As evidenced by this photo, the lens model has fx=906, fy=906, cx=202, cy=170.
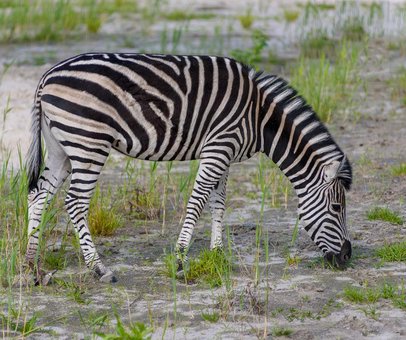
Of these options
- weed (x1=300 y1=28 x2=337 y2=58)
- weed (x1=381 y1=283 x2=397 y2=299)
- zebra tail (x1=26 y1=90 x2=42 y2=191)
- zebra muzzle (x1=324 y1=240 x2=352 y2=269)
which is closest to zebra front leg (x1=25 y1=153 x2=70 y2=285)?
zebra tail (x1=26 y1=90 x2=42 y2=191)

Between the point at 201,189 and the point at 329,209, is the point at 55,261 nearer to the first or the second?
the point at 201,189

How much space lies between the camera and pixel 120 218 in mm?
8539

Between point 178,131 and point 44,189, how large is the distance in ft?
3.87

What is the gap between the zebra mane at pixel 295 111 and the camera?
7.48m

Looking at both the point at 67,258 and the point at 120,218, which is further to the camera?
the point at 120,218

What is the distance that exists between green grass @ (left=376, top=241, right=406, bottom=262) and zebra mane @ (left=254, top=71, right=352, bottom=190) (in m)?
0.62

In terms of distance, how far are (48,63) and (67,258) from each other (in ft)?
25.5

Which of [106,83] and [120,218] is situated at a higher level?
[106,83]

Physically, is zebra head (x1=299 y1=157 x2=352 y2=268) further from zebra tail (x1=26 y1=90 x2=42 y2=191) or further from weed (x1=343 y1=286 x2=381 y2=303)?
zebra tail (x1=26 y1=90 x2=42 y2=191)

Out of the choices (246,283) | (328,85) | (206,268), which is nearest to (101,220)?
(206,268)

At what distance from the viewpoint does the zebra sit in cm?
708

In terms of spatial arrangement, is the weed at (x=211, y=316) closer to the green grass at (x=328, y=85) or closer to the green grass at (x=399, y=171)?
the green grass at (x=399, y=171)

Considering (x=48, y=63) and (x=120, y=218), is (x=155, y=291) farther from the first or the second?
(x=48, y=63)

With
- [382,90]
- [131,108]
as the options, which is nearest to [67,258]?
[131,108]
